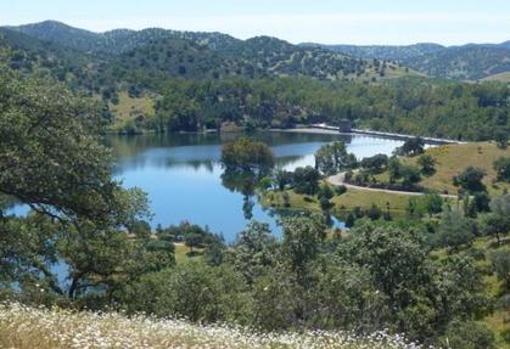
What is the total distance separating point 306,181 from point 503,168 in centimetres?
3955

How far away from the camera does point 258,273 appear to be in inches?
1451

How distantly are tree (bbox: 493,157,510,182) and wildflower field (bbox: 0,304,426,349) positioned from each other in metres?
139

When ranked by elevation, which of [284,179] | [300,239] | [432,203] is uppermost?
[300,239]

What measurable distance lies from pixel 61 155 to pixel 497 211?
3074 inches

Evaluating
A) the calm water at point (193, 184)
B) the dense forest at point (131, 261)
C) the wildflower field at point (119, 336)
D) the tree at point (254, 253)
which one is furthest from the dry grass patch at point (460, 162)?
the wildflower field at point (119, 336)

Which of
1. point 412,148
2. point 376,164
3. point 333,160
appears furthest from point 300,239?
point 412,148

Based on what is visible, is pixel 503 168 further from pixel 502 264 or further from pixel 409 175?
pixel 502 264

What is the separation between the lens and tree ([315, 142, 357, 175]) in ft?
521

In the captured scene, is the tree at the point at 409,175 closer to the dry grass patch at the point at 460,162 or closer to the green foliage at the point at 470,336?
the dry grass patch at the point at 460,162

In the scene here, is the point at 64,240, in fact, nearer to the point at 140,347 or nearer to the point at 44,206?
the point at 44,206

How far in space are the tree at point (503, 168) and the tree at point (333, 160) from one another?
30118 millimetres

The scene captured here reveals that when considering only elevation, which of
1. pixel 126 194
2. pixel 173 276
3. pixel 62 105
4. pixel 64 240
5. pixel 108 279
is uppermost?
pixel 62 105

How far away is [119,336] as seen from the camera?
8688 mm

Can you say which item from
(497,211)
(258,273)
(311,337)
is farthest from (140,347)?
(497,211)
